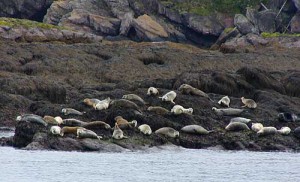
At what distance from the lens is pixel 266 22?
7544 cm

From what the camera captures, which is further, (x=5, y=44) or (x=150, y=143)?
(x=5, y=44)

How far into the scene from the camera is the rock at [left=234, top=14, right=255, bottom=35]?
7288 cm

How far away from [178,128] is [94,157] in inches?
178

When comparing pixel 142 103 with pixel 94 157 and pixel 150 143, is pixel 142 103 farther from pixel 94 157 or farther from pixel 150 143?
pixel 94 157

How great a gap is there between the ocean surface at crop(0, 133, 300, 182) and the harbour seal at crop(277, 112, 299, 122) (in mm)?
3548

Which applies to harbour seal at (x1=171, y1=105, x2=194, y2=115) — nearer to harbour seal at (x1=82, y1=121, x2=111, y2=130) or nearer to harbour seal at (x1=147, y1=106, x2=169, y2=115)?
harbour seal at (x1=147, y1=106, x2=169, y2=115)

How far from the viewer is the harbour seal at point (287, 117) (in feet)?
117

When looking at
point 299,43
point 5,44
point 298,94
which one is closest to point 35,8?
point 299,43

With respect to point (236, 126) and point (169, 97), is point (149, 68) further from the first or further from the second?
point (236, 126)

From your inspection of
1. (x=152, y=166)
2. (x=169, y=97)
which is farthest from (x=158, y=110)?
(x=152, y=166)

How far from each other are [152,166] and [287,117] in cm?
848

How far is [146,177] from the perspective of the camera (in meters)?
26.9

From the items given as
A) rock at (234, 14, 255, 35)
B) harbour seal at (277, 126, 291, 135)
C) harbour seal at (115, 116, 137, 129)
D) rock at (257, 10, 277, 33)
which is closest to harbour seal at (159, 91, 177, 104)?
harbour seal at (115, 116, 137, 129)

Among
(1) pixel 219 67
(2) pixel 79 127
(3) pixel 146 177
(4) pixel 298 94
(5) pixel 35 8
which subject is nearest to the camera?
(3) pixel 146 177
